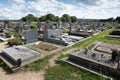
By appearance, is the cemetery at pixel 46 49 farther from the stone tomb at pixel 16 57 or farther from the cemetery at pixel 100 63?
the cemetery at pixel 100 63

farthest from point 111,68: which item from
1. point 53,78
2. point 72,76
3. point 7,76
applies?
point 7,76

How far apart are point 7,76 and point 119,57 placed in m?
6.65

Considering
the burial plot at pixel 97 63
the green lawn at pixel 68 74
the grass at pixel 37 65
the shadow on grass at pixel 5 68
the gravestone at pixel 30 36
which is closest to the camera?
the green lawn at pixel 68 74

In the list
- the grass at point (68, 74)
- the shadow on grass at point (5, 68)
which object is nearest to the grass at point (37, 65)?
the grass at point (68, 74)

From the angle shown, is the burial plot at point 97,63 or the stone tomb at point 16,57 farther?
the stone tomb at point 16,57

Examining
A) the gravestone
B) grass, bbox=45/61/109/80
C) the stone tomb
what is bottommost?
grass, bbox=45/61/109/80

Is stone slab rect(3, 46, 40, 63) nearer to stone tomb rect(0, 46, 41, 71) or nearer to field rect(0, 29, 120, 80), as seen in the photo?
stone tomb rect(0, 46, 41, 71)

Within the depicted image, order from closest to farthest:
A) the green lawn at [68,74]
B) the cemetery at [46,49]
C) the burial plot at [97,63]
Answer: the green lawn at [68,74]
the burial plot at [97,63]
the cemetery at [46,49]

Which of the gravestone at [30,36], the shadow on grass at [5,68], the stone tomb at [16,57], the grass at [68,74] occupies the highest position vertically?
the gravestone at [30,36]

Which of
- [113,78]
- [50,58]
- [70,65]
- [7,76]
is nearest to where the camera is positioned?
[113,78]

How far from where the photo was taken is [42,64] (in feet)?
24.5

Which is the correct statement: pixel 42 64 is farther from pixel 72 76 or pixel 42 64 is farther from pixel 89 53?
pixel 89 53

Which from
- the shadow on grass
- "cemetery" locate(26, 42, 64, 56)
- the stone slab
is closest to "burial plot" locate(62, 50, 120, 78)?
"cemetery" locate(26, 42, 64, 56)

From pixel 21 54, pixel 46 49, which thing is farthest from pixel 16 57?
pixel 46 49
